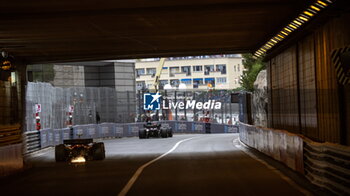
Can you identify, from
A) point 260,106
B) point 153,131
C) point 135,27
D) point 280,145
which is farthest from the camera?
point 153,131

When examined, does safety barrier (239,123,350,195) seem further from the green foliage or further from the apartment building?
the apartment building

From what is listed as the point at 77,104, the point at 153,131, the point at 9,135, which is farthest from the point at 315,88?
the point at 77,104

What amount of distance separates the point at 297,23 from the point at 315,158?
22.5ft

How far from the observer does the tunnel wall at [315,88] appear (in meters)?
16.1

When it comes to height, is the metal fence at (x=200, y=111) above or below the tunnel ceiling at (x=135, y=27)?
below

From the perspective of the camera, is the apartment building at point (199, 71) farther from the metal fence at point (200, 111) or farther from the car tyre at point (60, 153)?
the car tyre at point (60, 153)

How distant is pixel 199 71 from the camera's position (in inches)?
4446

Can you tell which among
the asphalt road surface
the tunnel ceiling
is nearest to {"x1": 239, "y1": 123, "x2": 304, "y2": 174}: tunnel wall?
the asphalt road surface

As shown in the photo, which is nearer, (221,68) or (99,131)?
(99,131)

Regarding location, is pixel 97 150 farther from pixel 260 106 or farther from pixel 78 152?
pixel 260 106

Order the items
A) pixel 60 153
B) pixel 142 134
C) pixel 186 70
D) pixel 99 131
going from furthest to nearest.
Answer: pixel 186 70, pixel 99 131, pixel 142 134, pixel 60 153

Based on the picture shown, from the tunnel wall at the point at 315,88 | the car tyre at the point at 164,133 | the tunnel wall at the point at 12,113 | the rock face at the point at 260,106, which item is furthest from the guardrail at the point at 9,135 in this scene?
the car tyre at the point at 164,133

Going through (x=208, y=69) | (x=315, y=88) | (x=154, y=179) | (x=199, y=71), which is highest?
(x=208, y=69)

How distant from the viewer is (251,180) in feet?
48.0
